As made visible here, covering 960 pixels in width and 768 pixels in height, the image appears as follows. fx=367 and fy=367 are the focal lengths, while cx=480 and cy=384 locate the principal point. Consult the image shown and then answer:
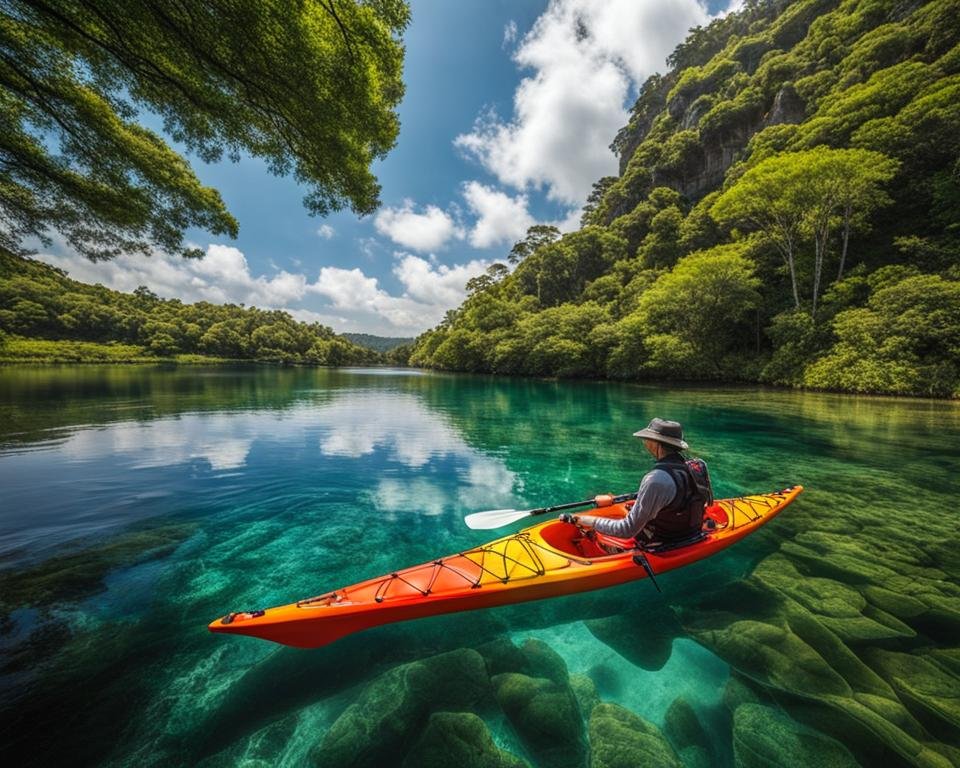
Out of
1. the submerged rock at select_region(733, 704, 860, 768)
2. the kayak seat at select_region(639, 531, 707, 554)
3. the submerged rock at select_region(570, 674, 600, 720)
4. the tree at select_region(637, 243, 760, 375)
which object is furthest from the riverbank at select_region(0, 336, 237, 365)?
the tree at select_region(637, 243, 760, 375)

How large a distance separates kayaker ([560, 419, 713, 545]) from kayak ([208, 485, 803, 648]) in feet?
0.67

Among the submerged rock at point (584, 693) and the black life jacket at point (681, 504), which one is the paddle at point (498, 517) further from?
the submerged rock at point (584, 693)

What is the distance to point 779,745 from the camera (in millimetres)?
2631

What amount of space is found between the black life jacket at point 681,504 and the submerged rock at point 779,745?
Result: 1.68 metres

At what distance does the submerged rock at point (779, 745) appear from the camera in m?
2.51

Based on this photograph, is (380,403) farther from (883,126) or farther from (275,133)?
(883,126)

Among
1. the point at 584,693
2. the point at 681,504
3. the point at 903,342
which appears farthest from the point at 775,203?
the point at 584,693

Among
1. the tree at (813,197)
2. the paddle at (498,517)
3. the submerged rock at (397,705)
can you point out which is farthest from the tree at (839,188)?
the submerged rock at (397,705)

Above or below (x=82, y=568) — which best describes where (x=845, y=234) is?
above

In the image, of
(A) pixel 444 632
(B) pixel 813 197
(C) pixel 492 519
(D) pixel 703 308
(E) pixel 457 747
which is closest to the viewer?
(E) pixel 457 747

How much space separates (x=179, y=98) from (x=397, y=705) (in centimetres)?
927

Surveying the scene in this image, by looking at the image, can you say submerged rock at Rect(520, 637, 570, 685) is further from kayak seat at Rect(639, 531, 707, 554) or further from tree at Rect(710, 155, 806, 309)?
tree at Rect(710, 155, 806, 309)

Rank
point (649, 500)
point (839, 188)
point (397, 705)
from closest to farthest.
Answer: point (397, 705) → point (649, 500) → point (839, 188)

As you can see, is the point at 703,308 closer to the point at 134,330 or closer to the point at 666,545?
the point at 666,545
